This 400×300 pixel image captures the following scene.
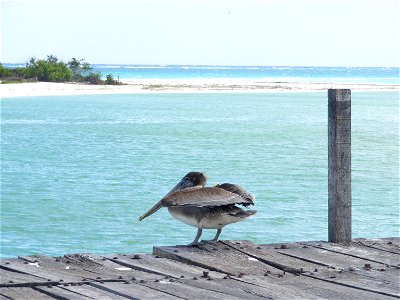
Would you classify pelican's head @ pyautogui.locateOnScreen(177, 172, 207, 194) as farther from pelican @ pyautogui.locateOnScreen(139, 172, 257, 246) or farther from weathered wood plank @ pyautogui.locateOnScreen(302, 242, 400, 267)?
weathered wood plank @ pyautogui.locateOnScreen(302, 242, 400, 267)

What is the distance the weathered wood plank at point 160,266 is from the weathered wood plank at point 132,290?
1.27 ft

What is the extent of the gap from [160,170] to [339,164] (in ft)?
48.0

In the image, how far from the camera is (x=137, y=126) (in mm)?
36688

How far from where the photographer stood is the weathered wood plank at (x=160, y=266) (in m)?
6.04

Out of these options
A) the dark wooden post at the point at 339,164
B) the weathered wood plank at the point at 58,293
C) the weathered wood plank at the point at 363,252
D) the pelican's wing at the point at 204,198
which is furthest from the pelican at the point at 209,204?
the weathered wood plank at the point at 58,293

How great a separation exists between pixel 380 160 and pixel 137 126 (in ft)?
47.2

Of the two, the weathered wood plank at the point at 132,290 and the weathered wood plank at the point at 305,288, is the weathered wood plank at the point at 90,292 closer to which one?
the weathered wood plank at the point at 132,290

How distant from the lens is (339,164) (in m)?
7.09

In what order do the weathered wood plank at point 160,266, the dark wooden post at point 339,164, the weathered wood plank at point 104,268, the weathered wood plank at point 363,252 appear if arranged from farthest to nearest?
the dark wooden post at point 339,164 < the weathered wood plank at point 363,252 < the weathered wood plank at point 160,266 < the weathered wood plank at point 104,268

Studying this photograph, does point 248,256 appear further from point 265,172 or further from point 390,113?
point 390,113

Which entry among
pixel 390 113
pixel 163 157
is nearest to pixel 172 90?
pixel 390 113

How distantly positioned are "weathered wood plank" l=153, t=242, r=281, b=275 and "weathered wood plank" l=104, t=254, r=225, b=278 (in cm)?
6

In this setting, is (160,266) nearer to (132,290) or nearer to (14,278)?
(132,290)

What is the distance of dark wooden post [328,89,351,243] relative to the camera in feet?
23.2
